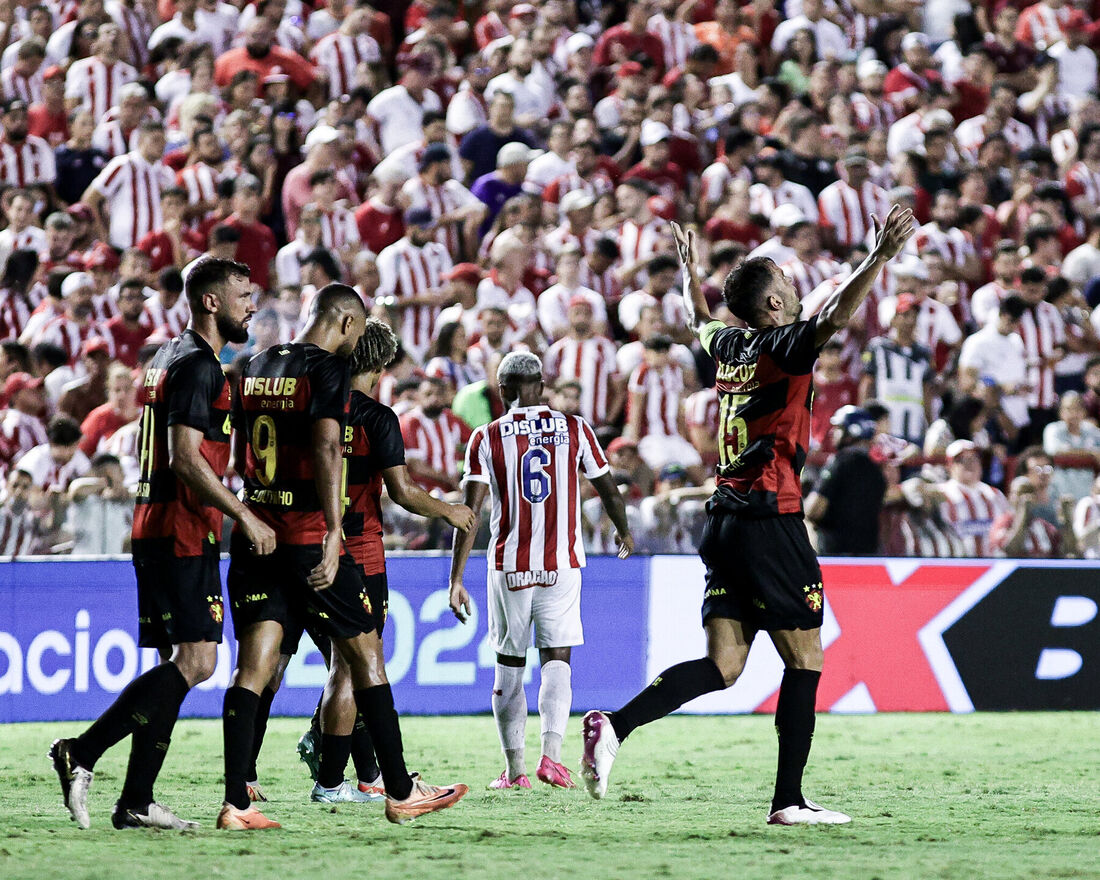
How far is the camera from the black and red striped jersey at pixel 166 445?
6808 mm

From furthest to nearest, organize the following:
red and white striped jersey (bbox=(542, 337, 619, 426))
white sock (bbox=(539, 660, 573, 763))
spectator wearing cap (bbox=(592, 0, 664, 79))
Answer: spectator wearing cap (bbox=(592, 0, 664, 79))
red and white striped jersey (bbox=(542, 337, 619, 426))
white sock (bbox=(539, 660, 573, 763))

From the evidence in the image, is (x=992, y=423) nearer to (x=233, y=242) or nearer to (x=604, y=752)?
(x=233, y=242)

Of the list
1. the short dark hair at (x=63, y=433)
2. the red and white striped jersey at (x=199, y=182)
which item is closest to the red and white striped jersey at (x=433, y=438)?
the short dark hair at (x=63, y=433)

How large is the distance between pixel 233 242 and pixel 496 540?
7.33 metres

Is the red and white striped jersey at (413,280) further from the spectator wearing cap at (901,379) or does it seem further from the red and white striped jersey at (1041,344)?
the red and white striped jersey at (1041,344)

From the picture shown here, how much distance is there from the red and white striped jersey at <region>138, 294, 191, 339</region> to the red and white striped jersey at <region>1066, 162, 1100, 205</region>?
8.85 m

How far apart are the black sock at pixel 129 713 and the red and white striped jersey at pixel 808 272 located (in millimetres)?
9616

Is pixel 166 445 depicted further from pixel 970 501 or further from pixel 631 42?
pixel 631 42

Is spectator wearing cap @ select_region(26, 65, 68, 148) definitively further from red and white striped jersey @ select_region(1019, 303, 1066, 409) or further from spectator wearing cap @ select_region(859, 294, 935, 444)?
red and white striped jersey @ select_region(1019, 303, 1066, 409)

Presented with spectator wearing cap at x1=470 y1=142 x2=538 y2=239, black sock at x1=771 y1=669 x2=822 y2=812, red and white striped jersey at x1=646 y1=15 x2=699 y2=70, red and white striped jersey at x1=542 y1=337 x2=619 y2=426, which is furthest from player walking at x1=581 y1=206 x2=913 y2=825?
red and white striped jersey at x1=646 y1=15 x2=699 y2=70

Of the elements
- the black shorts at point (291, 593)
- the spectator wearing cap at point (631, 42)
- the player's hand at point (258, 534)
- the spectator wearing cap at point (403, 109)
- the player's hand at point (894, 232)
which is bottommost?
the black shorts at point (291, 593)

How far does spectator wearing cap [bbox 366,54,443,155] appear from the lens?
17.5 metres

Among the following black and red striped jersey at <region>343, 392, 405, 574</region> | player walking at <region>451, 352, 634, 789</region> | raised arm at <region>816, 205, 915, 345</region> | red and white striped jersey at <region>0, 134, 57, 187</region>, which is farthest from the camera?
red and white striped jersey at <region>0, 134, 57, 187</region>

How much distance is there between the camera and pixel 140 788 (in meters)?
6.87
